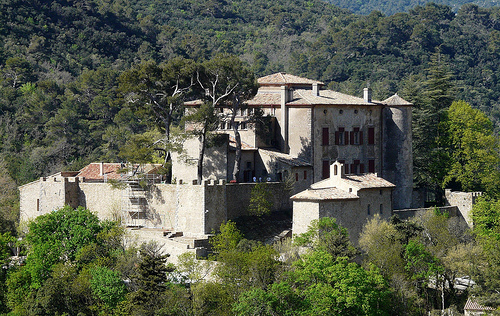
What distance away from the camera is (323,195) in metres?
41.3

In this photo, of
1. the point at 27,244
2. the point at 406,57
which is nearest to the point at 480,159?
the point at 27,244

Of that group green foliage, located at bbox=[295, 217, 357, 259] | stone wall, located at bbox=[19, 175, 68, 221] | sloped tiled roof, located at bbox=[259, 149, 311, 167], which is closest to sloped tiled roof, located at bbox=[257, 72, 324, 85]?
sloped tiled roof, located at bbox=[259, 149, 311, 167]

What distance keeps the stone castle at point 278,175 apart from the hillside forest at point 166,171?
1200mm

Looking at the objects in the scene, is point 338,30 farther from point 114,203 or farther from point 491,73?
point 114,203

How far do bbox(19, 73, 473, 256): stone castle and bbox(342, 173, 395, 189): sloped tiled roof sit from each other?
6 centimetres

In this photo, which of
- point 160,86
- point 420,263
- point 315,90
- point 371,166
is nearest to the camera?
point 420,263

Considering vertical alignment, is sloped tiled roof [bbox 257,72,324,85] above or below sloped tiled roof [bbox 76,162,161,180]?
above

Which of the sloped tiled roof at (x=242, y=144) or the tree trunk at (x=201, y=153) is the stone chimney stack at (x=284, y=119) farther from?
the tree trunk at (x=201, y=153)

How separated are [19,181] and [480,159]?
2864 centimetres


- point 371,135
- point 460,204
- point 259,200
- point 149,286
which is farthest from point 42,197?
point 460,204

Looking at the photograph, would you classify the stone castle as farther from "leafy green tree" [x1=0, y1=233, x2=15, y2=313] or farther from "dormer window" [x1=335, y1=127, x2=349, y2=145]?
"leafy green tree" [x1=0, y1=233, x2=15, y2=313]

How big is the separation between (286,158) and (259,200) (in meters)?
3.36

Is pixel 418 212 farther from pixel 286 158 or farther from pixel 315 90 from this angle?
pixel 315 90

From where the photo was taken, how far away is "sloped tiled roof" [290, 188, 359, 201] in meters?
41.0
